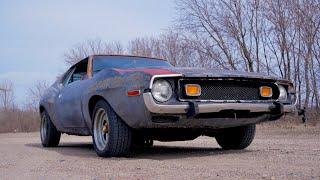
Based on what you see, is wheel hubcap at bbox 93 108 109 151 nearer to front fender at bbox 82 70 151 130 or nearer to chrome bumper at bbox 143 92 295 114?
front fender at bbox 82 70 151 130

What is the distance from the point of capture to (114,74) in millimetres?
6414

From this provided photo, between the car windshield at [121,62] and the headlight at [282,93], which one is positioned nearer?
the headlight at [282,93]

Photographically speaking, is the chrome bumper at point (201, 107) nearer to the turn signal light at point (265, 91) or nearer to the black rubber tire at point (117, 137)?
the turn signal light at point (265, 91)

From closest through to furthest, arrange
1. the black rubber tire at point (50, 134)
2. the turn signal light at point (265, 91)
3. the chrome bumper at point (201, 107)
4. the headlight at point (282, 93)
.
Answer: the chrome bumper at point (201, 107) < the turn signal light at point (265, 91) < the headlight at point (282, 93) < the black rubber tire at point (50, 134)

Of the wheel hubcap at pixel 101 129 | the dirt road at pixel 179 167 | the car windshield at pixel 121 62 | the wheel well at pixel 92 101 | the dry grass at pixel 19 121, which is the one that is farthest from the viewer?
the dry grass at pixel 19 121

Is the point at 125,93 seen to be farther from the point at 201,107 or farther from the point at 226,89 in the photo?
the point at 226,89

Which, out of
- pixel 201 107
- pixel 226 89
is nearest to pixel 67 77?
pixel 226 89

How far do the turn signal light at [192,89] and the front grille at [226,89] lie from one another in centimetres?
4

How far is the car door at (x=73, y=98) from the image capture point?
746 centimetres

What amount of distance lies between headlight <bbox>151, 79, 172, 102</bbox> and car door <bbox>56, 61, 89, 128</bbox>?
5.61 feet

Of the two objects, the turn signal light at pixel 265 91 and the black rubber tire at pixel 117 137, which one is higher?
the turn signal light at pixel 265 91

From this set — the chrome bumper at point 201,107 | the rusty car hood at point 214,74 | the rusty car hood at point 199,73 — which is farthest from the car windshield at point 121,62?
the chrome bumper at point 201,107

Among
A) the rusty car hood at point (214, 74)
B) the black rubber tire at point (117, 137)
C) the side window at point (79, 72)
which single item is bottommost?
the black rubber tire at point (117, 137)

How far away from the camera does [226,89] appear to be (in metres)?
6.13
